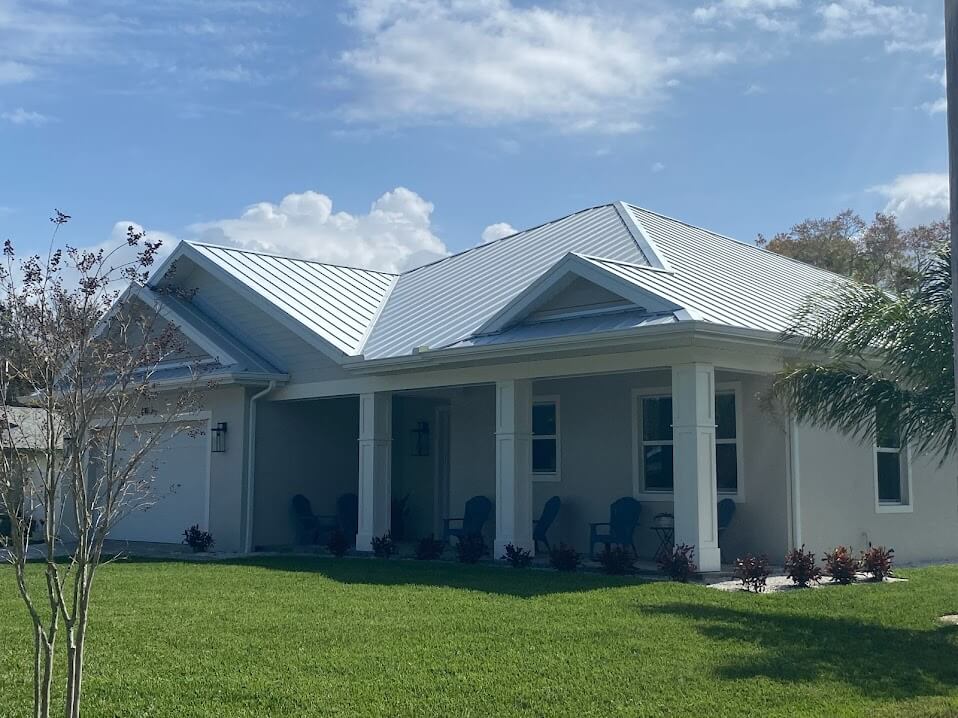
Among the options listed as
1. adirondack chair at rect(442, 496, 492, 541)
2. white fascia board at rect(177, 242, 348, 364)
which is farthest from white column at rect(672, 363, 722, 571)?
white fascia board at rect(177, 242, 348, 364)

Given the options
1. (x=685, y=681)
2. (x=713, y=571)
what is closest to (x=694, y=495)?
(x=713, y=571)

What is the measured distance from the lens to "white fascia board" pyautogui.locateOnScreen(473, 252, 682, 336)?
13.4 m

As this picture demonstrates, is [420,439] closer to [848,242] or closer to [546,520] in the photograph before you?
[546,520]

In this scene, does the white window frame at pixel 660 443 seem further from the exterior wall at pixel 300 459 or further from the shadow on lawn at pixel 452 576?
the exterior wall at pixel 300 459

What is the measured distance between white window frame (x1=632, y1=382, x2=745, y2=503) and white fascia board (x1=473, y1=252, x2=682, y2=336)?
243 cm

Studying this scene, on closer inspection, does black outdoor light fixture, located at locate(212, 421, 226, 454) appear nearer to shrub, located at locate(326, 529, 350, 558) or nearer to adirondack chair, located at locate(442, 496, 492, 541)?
shrub, located at locate(326, 529, 350, 558)

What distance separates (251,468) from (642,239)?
741cm

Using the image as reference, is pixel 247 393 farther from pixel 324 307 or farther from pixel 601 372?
pixel 601 372

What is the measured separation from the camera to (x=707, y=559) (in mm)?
12961

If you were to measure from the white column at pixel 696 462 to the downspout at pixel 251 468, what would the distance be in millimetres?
7663

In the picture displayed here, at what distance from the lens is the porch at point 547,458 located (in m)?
13.2

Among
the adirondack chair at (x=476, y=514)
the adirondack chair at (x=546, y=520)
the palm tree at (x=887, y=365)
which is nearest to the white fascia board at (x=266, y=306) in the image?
the adirondack chair at (x=476, y=514)

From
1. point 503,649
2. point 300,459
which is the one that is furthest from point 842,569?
point 300,459

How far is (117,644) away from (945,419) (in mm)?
7575
